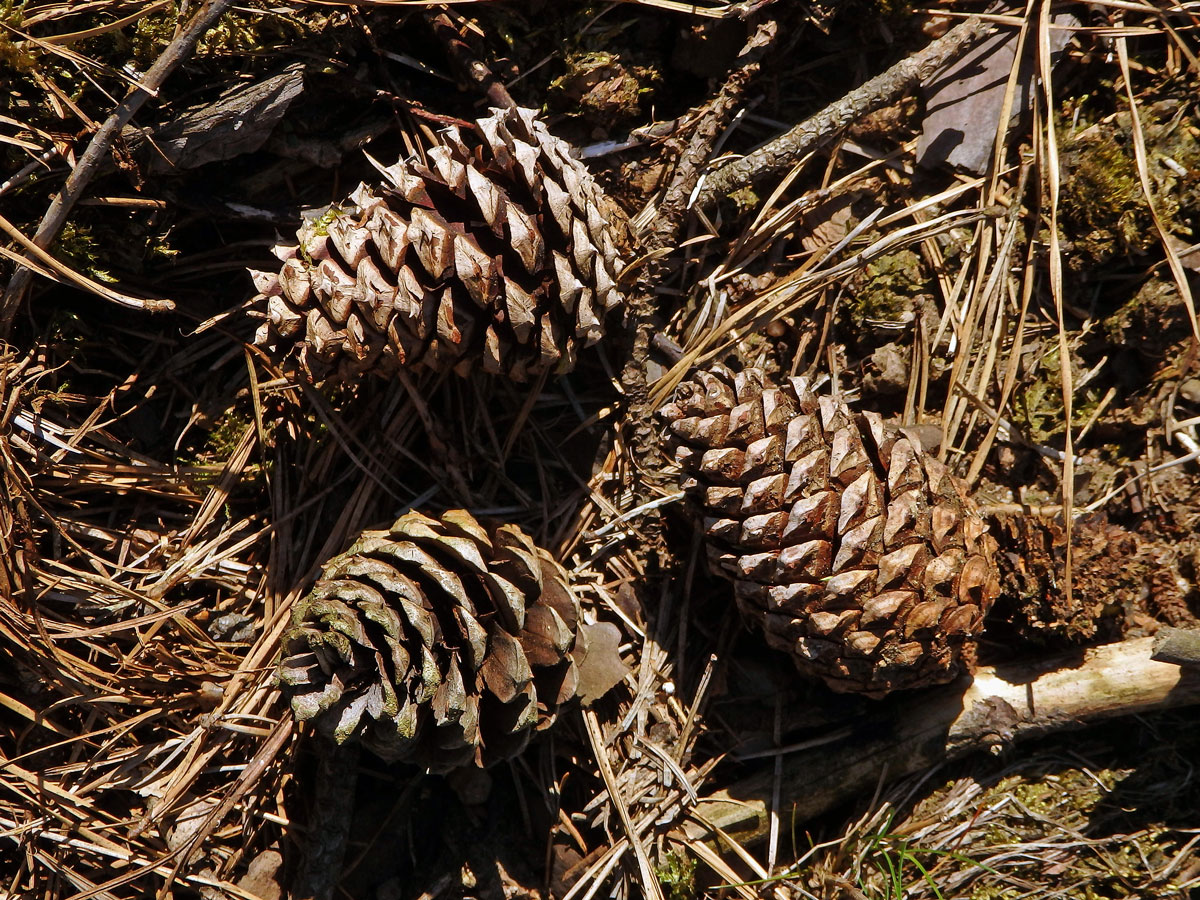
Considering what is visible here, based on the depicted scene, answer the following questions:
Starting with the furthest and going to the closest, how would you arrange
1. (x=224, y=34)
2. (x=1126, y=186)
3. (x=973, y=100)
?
(x=973, y=100) → (x=1126, y=186) → (x=224, y=34)

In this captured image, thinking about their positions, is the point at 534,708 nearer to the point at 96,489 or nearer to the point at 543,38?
the point at 96,489

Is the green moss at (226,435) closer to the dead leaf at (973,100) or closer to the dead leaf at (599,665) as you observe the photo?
the dead leaf at (599,665)

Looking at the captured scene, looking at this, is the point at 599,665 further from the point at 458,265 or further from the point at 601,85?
the point at 601,85

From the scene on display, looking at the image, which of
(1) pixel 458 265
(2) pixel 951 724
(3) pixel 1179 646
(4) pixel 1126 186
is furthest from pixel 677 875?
(4) pixel 1126 186

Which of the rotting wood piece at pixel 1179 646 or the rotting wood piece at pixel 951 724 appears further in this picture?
the rotting wood piece at pixel 951 724

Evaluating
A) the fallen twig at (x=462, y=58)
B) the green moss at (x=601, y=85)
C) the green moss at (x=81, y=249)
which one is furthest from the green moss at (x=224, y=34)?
the green moss at (x=601, y=85)

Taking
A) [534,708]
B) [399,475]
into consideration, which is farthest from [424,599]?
[399,475]

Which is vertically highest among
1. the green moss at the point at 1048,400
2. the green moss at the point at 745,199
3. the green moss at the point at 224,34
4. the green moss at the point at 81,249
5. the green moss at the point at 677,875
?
the green moss at the point at 224,34
